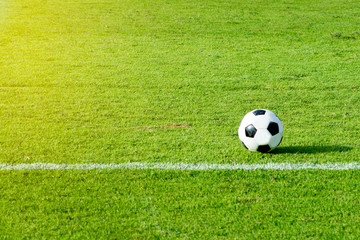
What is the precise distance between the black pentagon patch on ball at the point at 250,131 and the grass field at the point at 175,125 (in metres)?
0.23

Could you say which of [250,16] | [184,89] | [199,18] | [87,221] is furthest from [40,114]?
[250,16]

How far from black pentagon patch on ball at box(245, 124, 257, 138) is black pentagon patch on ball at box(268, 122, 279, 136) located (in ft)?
0.54

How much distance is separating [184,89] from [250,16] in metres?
6.63

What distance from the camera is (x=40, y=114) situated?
574 cm

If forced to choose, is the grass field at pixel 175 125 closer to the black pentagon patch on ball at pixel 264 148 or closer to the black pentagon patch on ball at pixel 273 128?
the black pentagon patch on ball at pixel 264 148

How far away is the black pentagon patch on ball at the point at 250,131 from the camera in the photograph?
444 cm

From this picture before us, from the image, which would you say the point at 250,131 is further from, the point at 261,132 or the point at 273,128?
the point at 273,128

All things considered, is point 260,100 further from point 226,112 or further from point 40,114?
point 40,114

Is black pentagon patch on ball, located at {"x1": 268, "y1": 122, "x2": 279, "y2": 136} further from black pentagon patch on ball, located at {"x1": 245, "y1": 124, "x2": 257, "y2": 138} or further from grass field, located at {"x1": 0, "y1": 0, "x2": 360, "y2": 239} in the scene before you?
grass field, located at {"x1": 0, "y1": 0, "x2": 360, "y2": 239}

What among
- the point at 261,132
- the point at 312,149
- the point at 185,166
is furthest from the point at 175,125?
the point at 312,149

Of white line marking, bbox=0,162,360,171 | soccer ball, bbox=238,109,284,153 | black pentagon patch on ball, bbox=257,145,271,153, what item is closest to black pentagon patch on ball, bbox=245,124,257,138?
soccer ball, bbox=238,109,284,153

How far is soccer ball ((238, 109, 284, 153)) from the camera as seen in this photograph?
14.5ft

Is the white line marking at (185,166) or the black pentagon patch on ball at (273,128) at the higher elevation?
the black pentagon patch on ball at (273,128)

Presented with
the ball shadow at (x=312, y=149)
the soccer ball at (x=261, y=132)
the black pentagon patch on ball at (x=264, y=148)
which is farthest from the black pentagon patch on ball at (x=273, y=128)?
the ball shadow at (x=312, y=149)
